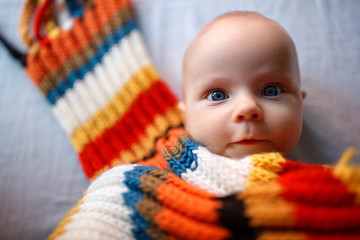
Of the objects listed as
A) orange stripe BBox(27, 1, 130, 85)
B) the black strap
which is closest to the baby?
orange stripe BBox(27, 1, 130, 85)

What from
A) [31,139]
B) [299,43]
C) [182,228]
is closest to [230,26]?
[299,43]

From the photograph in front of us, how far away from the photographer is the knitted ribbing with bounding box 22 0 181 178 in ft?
2.71

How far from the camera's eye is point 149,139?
82 cm

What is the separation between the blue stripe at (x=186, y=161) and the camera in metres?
0.58

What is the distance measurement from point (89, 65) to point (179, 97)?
299mm

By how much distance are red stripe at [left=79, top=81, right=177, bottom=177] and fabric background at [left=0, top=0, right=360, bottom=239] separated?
0.20 ft

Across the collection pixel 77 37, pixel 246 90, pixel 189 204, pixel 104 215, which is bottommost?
pixel 104 215

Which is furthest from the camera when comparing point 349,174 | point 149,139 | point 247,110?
point 149,139

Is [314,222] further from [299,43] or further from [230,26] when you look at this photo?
[299,43]

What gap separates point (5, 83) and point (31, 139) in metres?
0.21

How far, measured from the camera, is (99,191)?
0.58 m

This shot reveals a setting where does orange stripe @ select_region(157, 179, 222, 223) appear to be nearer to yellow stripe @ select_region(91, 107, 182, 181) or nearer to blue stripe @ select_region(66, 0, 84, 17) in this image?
yellow stripe @ select_region(91, 107, 182, 181)

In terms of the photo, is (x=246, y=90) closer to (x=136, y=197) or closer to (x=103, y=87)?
(x=136, y=197)

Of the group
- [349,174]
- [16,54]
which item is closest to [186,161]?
[349,174]
